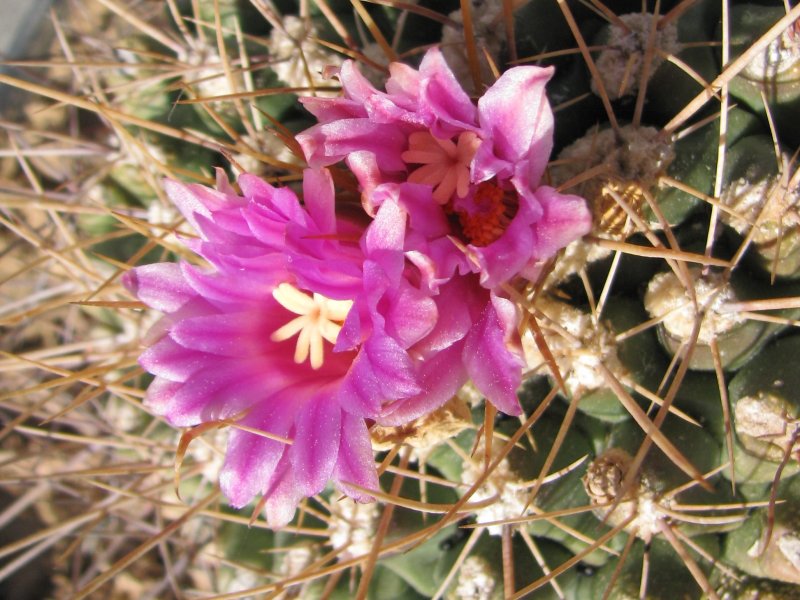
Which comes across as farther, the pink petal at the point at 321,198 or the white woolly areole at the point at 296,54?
the white woolly areole at the point at 296,54

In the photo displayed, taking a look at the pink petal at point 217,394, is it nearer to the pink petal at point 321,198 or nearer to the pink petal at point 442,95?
the pink petal at point 321,198

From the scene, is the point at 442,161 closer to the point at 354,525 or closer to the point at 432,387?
the point at 432,387

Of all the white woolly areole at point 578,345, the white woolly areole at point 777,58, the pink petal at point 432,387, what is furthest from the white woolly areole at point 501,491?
the white woolly areole at point 777,58

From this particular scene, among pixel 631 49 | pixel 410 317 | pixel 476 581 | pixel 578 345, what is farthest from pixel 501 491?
pixel 631 49

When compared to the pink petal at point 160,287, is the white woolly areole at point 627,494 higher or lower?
lower

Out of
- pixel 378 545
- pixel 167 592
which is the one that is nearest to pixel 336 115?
pixel 378 545

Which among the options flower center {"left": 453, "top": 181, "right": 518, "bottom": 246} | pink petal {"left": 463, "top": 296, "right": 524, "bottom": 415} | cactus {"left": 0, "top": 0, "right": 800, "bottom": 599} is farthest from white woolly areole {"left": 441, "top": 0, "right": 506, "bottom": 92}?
pink petal {"left": 463, "top": 296, "right": 524, "bottom": 415}

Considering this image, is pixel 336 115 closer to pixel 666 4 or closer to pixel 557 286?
pixel 557 286
